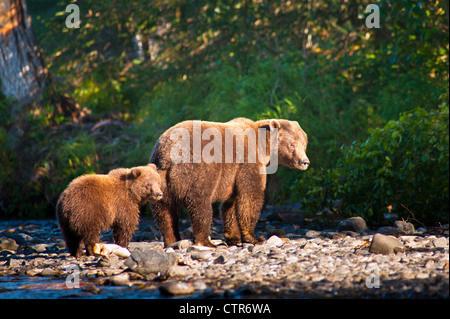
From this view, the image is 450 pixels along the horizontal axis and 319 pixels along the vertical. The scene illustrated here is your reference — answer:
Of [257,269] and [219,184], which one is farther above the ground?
[219,184]

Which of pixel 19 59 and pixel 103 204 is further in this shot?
pixel 19 59

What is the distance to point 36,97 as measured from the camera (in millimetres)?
13570

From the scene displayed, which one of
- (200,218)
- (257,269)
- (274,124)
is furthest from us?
(274,124)

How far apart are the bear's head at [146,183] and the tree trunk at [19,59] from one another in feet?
24.3

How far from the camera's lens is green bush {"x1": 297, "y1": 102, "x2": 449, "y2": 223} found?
802cm

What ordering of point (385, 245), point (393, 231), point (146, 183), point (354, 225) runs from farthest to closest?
point (354, 225)
point (393, 231)
point (146, 183)
point (385, 245)

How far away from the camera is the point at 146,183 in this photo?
698cm

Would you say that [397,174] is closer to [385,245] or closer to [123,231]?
[385,245]

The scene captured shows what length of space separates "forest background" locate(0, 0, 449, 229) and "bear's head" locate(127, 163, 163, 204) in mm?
3255

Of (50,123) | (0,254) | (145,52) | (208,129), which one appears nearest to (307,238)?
(208,129)

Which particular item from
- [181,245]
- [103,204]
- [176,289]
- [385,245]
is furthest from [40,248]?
[385,245]

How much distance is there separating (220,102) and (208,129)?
593cm

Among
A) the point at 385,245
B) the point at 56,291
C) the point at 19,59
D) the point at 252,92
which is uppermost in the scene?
the point at 19,59

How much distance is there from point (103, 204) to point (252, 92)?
6.55m
